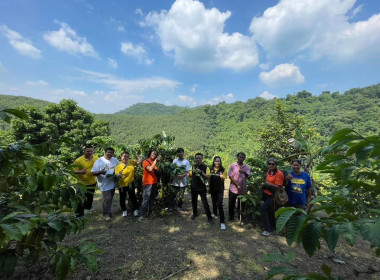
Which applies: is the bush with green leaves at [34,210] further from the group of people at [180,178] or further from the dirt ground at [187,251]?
the group of people at [180,178]

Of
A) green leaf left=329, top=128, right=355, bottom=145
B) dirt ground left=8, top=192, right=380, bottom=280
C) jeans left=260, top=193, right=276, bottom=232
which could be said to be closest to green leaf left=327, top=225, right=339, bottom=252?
green leaf left=329, top=128, right=355, bottom=145

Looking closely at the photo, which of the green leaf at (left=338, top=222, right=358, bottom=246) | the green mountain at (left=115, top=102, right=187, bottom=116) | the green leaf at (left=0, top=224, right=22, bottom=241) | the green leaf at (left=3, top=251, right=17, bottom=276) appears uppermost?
the green mountain at (left=115, top=102, right=187, bottom=116)

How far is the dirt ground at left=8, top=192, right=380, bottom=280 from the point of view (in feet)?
10.8

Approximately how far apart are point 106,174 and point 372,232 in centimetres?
492

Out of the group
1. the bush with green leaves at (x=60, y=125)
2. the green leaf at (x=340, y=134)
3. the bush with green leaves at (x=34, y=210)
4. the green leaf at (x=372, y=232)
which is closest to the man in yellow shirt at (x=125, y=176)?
the bush with green leaves at (x=34, y=210)

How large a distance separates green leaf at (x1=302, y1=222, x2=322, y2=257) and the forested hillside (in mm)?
47675

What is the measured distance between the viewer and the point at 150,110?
179 m

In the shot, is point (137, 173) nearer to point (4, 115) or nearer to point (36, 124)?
point (4, 115)

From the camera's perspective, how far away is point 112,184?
16.4 ft

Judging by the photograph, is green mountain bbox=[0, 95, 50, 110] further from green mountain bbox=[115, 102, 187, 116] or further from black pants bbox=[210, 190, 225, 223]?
green mountain bbox=[115, 102, 187, 116]

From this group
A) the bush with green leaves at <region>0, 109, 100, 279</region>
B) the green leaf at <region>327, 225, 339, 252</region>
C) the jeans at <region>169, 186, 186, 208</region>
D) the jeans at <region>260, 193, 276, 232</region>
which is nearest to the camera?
the green leaf at <region>327, 225, 339, 252</region>

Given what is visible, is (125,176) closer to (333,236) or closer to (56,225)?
(56,225)

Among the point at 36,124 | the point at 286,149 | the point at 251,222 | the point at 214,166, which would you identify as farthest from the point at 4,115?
the point at 36,124

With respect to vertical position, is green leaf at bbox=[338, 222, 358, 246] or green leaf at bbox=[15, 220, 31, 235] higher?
green leaf at bbox=[338, 222, 358, 246]
